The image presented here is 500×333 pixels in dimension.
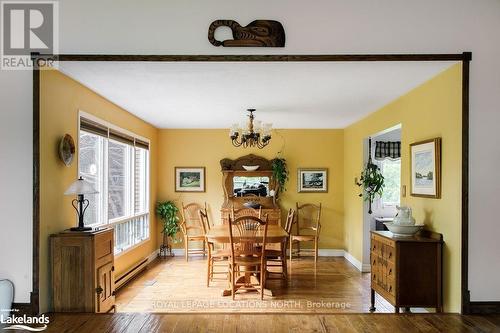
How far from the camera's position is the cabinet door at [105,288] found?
329 cm

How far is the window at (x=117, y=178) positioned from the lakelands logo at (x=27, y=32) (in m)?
1.09

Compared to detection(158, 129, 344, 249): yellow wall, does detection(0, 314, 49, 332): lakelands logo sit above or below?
below

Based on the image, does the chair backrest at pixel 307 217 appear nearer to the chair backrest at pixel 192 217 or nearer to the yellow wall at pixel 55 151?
the chair backrest at pixel 192 217

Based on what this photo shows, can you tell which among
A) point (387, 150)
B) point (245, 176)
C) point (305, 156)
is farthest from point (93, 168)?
point (387, 150)

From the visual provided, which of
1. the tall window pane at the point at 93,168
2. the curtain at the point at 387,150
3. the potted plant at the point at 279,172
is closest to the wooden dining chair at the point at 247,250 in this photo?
the tall window pane at the point at 93,168

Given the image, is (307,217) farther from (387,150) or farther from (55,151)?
(55,151)

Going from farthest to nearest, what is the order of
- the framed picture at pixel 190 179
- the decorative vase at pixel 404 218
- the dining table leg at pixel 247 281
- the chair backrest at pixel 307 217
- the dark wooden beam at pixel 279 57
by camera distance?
the framed picture at pixel 190 179, the chair backrest at pixel 307 217, the dining table leg at pixel 247 281, the decorative vase at pixel 404 218, the dark wooden beam at pixel 279 57

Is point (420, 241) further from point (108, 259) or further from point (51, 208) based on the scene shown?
point (51, 208)

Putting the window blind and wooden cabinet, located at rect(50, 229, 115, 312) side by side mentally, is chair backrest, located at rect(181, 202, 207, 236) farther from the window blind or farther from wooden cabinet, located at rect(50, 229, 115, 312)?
wooden cabinet, located at rect(50, 229, 115, 312)

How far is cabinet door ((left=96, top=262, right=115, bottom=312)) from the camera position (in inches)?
130

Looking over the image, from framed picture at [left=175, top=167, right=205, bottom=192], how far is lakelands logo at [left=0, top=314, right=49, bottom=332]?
172 inches

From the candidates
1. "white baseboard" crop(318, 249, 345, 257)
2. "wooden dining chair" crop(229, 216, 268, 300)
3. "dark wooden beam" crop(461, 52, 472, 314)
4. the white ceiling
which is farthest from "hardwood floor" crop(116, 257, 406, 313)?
the white ceiling

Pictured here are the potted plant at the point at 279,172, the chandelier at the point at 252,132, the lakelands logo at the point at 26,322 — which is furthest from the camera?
the potted plant at the point at 279,172

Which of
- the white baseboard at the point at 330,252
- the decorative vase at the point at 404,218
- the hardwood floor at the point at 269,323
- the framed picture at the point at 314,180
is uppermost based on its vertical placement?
the framed picture at the point at 314,180
